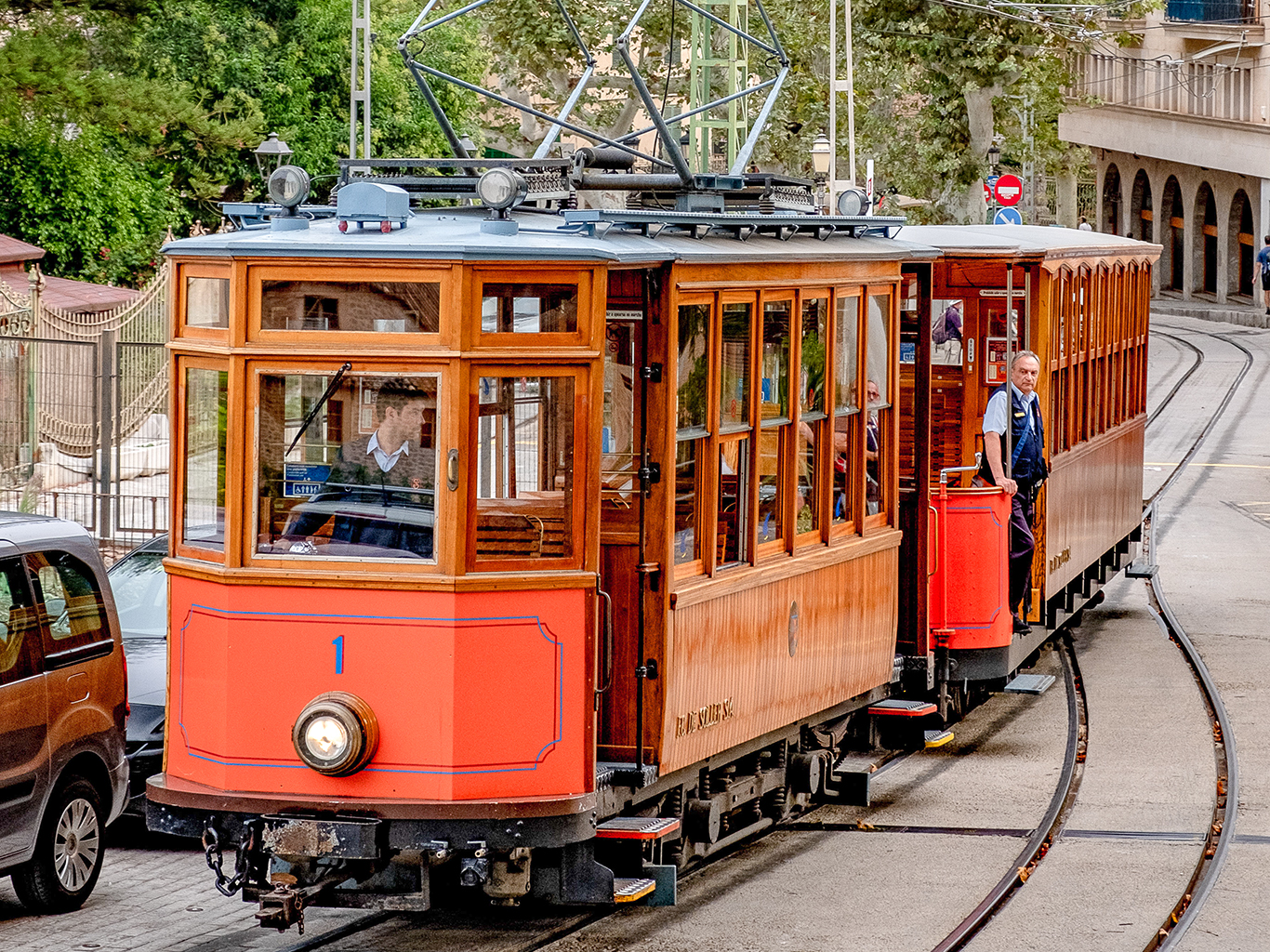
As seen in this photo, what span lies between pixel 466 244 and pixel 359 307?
434mm

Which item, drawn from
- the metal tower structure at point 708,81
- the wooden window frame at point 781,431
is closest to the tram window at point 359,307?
the wooden window frame at point 781,431

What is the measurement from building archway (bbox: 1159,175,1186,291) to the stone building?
0.04 m

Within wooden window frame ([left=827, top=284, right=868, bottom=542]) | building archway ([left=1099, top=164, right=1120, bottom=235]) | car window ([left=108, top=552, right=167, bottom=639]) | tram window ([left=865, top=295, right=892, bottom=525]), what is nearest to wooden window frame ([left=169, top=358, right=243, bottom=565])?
wooden window frame ([left=827, top=284, right=868, bottom=542])

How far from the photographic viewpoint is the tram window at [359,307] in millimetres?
7156

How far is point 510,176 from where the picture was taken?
7.48 metres

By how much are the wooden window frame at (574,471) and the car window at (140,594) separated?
4.46 meters

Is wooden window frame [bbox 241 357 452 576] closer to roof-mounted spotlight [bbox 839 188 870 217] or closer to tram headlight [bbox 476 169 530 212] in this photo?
tram headlight [bbox 476 169 530 212]

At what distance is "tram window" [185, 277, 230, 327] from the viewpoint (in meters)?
7.34

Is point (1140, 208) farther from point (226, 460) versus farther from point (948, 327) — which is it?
point (226, 460)

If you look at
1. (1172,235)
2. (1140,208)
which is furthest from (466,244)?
(1140,208)

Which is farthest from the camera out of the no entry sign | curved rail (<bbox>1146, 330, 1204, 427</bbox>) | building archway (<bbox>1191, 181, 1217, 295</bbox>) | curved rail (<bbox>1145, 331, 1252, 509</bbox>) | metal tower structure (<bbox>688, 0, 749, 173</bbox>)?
building archway (<bbox>1191, 181, 1217, 295</bbox>)

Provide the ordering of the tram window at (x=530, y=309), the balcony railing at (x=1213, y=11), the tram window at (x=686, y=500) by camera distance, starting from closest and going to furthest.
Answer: the tram window at (x=530, y=309) < the tram window at (x=686, y=500) < the balcony railing at (x=1213, y=11)

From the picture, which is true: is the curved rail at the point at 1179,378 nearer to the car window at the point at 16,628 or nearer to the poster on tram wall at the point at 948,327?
the poster on tram wall at the point at 948,327

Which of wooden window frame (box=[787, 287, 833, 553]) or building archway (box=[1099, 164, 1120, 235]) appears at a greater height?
building archway (box=[1099, 164, 1120, 235])
